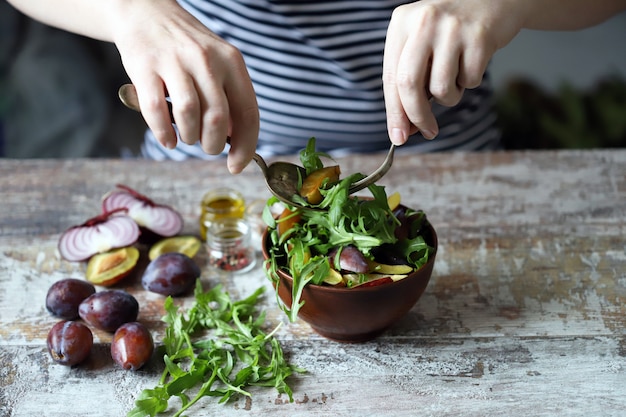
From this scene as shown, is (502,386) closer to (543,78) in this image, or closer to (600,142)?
(600,142)

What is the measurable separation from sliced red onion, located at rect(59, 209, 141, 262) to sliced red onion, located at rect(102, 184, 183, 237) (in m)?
0.02

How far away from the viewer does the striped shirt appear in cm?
132

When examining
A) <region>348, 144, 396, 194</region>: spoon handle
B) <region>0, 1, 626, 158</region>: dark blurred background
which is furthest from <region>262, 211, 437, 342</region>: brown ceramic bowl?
<region>0, 1, 626, 158</region>: dark blurred background

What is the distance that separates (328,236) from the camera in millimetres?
925

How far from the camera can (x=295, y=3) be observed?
1300 mm

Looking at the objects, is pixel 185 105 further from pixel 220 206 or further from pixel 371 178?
pixel 220 206

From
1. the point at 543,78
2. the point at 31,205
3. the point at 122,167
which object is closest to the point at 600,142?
the point at 543,78

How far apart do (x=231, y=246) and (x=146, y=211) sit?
0.17m

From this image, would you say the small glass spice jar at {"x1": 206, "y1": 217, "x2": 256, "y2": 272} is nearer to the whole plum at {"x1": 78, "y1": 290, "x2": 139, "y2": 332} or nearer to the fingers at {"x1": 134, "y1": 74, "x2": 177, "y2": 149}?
the whole plum at {"x1": 78, "y1": 290, "x2": 139, "y2": 332}

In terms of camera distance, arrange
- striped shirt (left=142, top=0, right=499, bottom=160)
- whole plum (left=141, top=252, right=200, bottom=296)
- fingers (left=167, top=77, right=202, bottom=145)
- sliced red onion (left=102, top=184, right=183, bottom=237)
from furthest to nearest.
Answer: striped shirt (left=142, top=0, right=499, bottom=160)
sliced red onion (left=102, top=184, right=183, bottom=237)
whole plum (left=141, top=252, right=200, bottom=296)
fingers (left=167, top=77, right=202, bottom=145)

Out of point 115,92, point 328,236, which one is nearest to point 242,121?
point 328,236

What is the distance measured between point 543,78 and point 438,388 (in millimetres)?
1931

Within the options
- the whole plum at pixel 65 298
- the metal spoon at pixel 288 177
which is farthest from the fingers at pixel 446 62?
the whole plum at pixel 65 298

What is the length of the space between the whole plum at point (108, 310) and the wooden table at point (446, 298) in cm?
2
